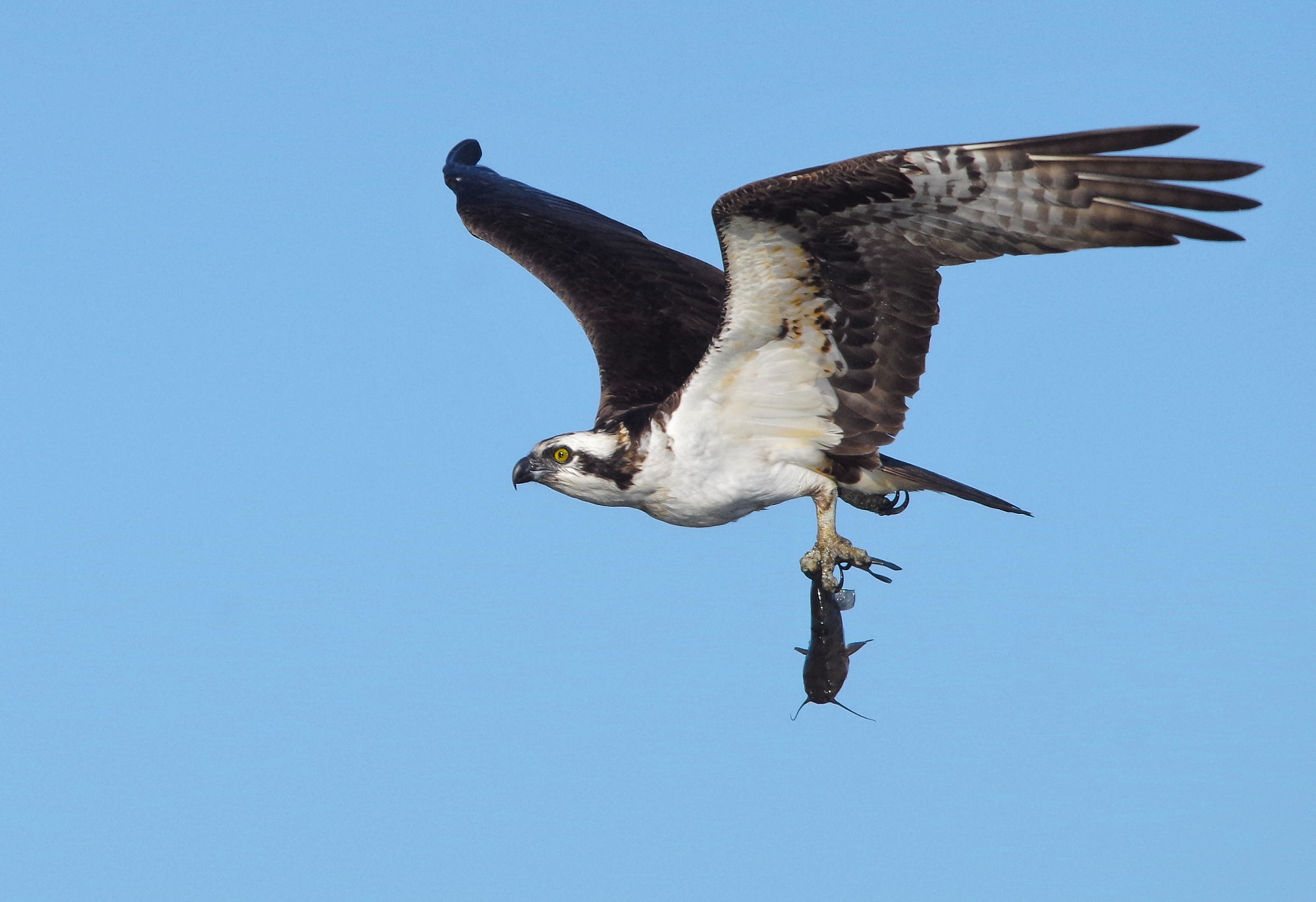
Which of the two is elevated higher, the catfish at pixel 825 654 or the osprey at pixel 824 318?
the osprey at pixel 824 318

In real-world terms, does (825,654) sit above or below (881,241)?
below

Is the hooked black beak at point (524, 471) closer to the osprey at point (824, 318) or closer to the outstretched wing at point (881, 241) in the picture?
the osprey at point (824, 318)

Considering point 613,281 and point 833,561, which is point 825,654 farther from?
point 613,281

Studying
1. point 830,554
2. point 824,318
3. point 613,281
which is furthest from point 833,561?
point 613,281

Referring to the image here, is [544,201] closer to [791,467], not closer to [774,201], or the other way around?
[791,467]

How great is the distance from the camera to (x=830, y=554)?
28.9 feet

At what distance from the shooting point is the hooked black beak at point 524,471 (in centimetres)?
899

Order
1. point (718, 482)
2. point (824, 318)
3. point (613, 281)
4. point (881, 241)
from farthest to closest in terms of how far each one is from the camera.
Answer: point (613, 281)
point (718, 482)
point (824, 318)
point (881, 241)

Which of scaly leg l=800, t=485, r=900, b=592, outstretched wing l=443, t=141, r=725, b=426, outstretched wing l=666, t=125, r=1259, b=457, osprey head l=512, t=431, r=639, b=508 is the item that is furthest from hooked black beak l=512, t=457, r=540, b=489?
scaly leg l=800, t=485, r=900, b=592

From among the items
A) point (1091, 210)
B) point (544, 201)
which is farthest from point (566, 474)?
point (544, 201)

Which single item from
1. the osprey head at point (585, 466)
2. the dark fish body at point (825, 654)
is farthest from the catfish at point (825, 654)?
the osprey head at point (585, 466)

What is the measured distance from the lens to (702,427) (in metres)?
8.71

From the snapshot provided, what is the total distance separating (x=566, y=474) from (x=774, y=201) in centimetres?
238

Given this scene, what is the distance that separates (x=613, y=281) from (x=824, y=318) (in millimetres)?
3308
